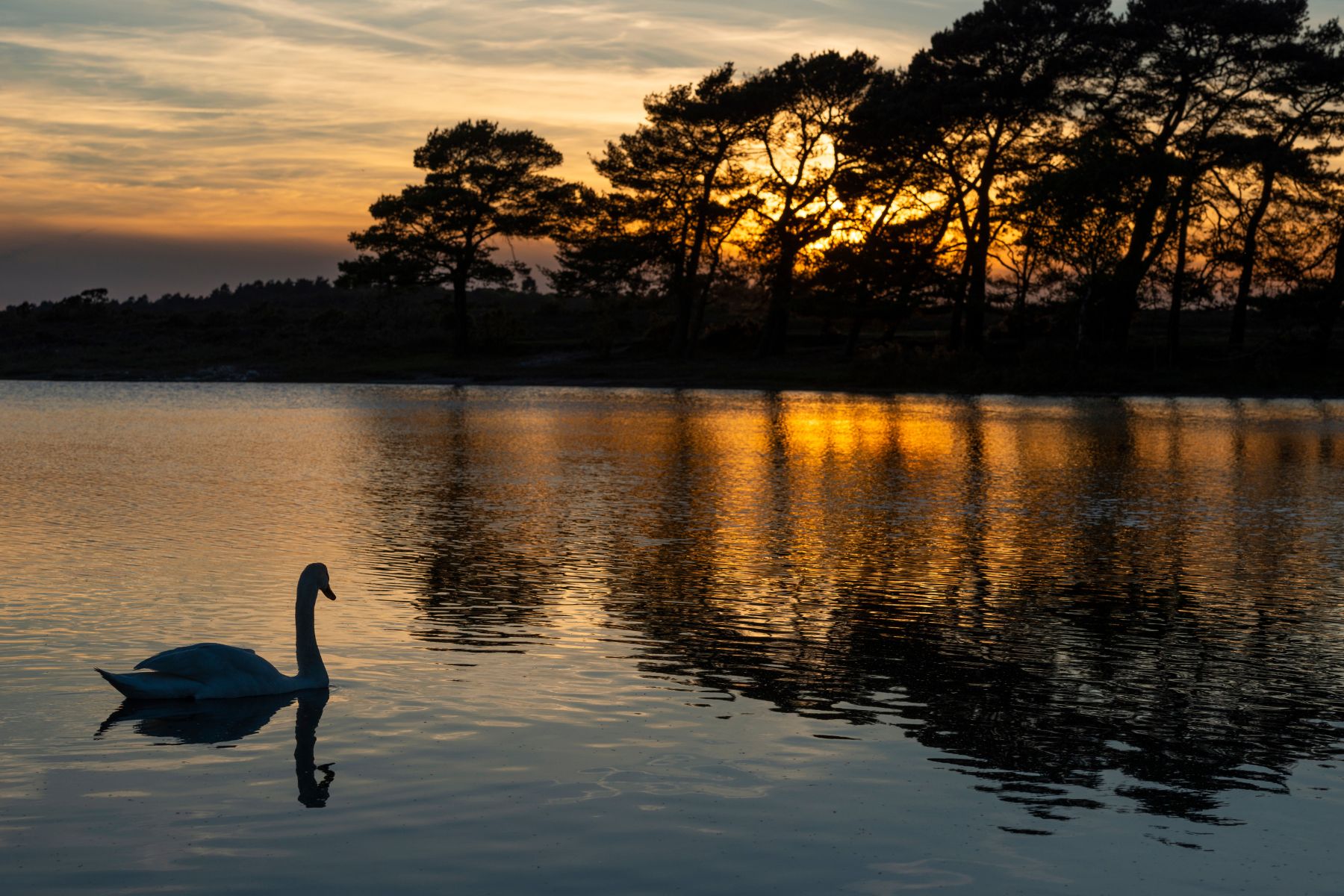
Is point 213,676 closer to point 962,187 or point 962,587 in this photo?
point 962,587

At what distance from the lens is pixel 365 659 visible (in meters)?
10.6

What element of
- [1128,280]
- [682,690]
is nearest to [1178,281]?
[1128,280]

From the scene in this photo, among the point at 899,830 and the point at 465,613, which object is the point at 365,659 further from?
the point at 899,830

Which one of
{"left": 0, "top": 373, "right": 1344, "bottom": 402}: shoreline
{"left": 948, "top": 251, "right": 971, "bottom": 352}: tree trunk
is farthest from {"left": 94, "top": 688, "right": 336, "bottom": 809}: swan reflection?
{"left": 948, "top": 251, "right": 971, "bottom": 352}: tree trunk

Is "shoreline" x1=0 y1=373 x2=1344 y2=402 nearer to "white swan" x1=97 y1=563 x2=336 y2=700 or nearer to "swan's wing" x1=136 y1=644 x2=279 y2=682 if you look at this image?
"white swan" x1=97 y1=563 x2=336 y2=700

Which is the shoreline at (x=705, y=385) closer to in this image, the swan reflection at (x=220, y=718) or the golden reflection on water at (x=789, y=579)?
the golden reflection on water at (x=789, y=579)

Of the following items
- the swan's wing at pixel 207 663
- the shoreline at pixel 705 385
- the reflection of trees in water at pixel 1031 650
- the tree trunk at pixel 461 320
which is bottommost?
the reflection of trees in water at pixel 1031 650

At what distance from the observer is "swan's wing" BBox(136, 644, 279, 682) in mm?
9344

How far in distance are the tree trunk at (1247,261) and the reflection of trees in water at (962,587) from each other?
31011mm

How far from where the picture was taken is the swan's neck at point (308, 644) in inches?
377

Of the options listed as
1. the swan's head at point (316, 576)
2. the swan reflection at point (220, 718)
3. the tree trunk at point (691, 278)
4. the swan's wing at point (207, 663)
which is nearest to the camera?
the swan reflection at point (220, 718)

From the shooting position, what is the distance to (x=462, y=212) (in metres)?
71.8

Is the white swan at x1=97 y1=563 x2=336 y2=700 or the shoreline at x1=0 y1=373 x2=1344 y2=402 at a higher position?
the shoreline at x1=0 y1=373 x2=1344 y2=402

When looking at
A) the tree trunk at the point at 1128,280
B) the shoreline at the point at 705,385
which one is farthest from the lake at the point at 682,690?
the tree trunk at the point at 1128,280
